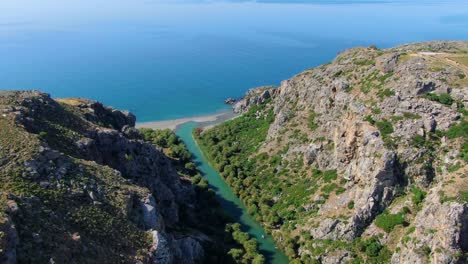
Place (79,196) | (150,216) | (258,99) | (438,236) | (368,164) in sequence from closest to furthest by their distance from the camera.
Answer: (79,196) < (150,216) < (438,236) < (368,164) < (258,99)

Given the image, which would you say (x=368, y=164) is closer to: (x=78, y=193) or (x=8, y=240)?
(x=78, y=193)

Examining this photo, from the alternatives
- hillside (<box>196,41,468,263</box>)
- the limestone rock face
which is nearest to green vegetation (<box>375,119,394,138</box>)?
the limestone rock face

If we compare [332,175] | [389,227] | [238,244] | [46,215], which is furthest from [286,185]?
[46,215]

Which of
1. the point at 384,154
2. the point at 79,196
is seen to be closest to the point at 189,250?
the point at 79,196

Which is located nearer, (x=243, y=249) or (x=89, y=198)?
(x=89, y=198)

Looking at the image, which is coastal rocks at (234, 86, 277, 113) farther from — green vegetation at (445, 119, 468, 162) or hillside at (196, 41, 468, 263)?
green vegetation at (445, 119, 468, 162)

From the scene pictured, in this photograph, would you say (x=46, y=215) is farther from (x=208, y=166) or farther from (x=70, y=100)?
(x=208, y=166)
